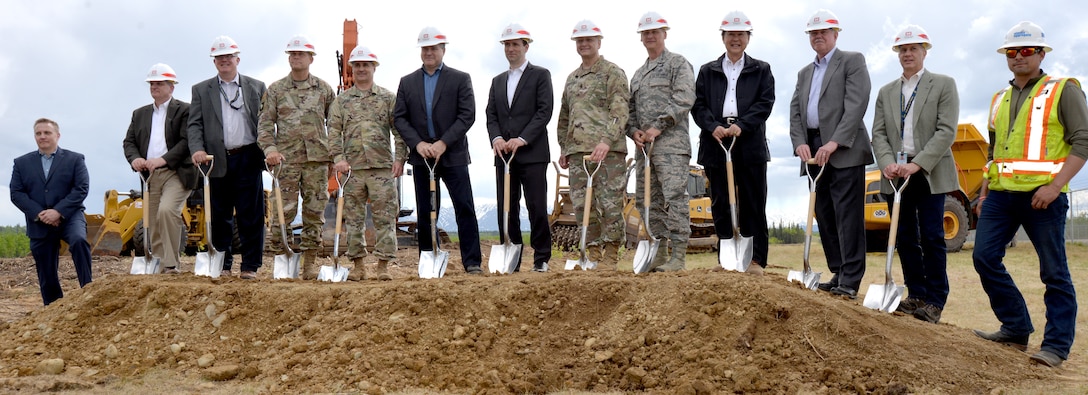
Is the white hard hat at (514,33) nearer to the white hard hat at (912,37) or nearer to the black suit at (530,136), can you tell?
the black suit at (530,136)

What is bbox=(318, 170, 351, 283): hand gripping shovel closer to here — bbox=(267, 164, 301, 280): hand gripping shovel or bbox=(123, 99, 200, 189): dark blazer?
bbox=(267, 164, 301, 280): hand gripping shovel

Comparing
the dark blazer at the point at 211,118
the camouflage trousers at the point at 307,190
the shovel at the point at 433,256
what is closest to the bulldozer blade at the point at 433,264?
the shovel at the point at 433,256

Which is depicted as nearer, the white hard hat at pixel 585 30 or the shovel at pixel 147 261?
the white hard hat at pixel 585 30

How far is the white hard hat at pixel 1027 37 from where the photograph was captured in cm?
506

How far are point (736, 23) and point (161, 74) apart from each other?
4.60 m

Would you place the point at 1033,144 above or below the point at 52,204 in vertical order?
above

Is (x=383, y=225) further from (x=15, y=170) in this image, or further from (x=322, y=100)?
(x=15, y=170)

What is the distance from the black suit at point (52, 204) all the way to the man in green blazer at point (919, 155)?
20.1 ft

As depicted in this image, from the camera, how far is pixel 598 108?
253 inches

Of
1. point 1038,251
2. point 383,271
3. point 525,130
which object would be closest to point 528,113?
point 525,130

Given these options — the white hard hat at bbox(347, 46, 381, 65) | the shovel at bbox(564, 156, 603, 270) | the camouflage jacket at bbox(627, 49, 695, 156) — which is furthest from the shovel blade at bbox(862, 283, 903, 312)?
the white hard hat at bbox(347, 46, 381, 65)

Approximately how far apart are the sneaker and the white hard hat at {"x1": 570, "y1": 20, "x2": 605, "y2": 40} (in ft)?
9.11

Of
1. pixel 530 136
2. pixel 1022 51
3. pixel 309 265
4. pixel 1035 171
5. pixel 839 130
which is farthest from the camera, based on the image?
pixel 309 265

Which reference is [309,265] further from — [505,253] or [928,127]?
[928,127]
